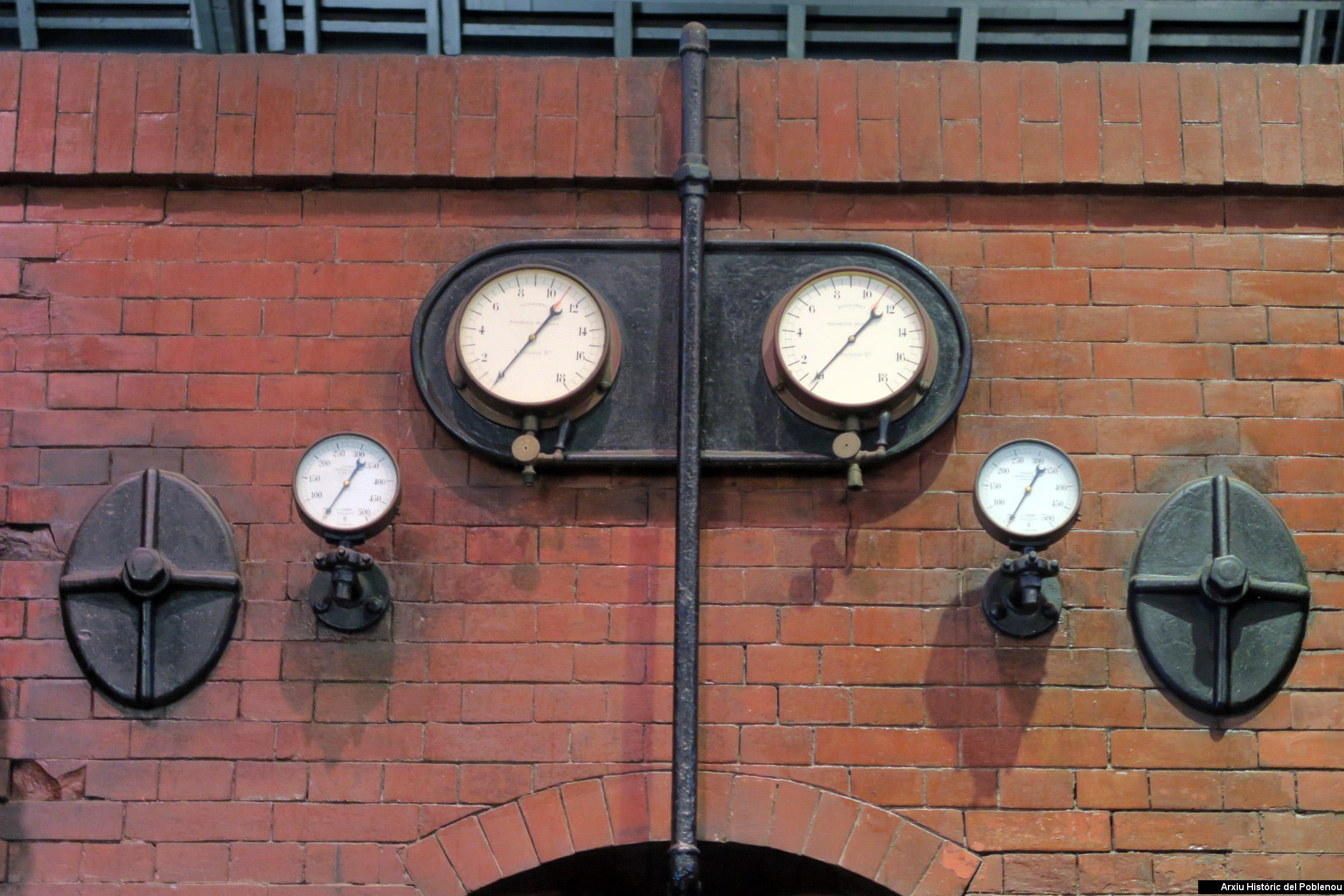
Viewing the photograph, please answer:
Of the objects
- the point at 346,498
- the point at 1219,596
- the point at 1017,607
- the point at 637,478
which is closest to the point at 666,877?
the point at 637,478

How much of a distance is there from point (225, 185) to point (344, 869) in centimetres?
205

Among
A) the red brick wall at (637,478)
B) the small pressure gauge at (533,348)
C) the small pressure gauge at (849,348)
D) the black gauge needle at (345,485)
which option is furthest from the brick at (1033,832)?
the black gauge needle at (345,485)

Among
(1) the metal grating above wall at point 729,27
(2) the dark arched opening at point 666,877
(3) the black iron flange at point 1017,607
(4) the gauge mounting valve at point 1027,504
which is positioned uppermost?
(1) the metal grating above wall at point 729,27

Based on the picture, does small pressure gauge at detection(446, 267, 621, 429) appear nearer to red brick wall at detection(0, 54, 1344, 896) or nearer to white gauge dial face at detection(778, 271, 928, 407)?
red brick wall at detection(0, 54, 1344, 896)

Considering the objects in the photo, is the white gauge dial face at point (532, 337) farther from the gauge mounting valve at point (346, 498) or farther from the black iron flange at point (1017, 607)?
the black iron flange at point (1017, 607)

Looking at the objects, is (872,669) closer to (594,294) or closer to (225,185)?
(594,294)

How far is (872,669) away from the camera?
422 centimetres

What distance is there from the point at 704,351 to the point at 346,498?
3.63 ft

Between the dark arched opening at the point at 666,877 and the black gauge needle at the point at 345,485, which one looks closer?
the black gauge needle at the point at 345,485

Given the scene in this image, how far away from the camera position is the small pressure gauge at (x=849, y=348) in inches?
167

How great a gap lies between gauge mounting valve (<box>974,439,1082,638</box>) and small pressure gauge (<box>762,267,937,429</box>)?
0.35 m

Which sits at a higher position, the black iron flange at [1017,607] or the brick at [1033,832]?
the black iron flange at [1017,607]

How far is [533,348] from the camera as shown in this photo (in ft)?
14.1

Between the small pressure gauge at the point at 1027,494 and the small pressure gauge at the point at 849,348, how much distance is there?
342mm
